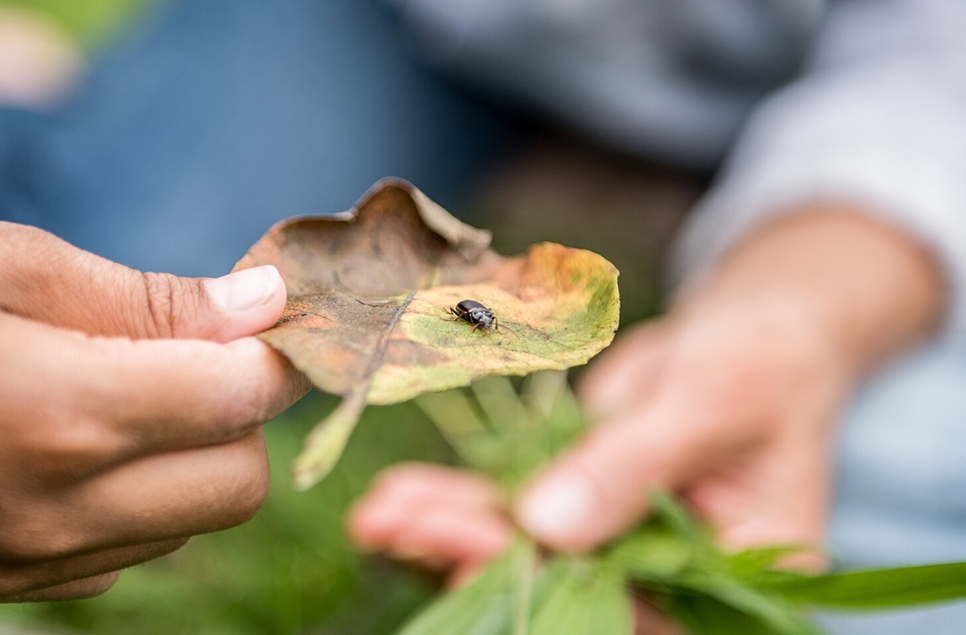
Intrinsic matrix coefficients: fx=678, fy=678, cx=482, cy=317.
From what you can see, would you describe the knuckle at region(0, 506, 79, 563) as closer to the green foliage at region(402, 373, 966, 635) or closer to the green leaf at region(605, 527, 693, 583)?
the green foliage at region(402, 373, 966, 635)

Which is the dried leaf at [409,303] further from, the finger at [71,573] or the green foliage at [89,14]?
the green foliage at [89,14]

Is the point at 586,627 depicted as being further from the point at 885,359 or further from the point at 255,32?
the point at 255,32

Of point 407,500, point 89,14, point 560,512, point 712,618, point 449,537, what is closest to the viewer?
point 712,618

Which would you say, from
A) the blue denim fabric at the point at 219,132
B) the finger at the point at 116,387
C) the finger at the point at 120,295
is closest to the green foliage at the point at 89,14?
the blue denim fabric at the point at 219,132

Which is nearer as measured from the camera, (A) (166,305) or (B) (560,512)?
(A) (166,305)

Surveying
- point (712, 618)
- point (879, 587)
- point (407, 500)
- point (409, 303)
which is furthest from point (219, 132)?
point (879, 587)

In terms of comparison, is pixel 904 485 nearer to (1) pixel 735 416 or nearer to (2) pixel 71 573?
(1) pixel 735 416
